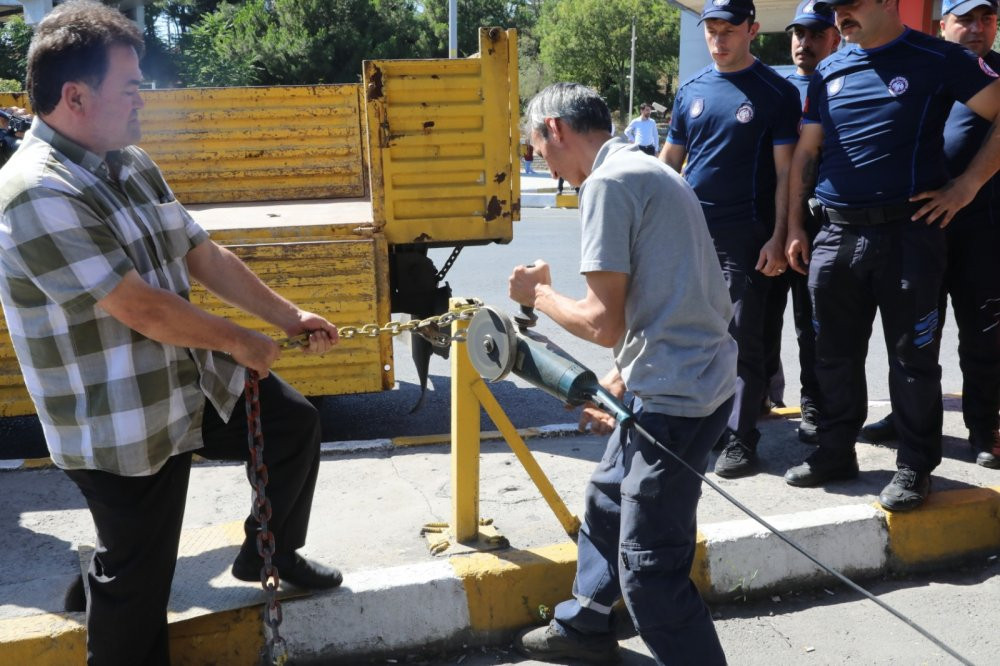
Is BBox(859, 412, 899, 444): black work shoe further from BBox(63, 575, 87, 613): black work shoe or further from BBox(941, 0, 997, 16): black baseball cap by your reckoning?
BBox(63, 575, 87, 613): black work shoe

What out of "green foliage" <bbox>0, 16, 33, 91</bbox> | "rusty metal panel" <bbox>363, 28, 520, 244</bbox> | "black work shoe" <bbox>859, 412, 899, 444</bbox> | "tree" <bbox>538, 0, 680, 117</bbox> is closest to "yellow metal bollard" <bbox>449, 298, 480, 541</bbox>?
"rusty metal panel" <bbox>363, 28, 520, 244</bbox>

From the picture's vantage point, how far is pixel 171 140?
5.74 meters

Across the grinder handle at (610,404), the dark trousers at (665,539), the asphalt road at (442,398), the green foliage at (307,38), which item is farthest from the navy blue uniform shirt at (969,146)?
the green foliage at (307,38)

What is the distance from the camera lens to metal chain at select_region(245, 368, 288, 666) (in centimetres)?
293

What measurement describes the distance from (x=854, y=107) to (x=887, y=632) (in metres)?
2.05

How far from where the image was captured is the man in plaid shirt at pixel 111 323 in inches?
98.0

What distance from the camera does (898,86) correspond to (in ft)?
12.5

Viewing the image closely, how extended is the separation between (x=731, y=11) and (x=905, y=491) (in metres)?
2.22

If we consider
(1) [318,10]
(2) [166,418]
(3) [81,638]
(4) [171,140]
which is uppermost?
(1) [318,10]

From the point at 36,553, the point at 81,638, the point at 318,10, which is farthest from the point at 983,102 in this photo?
the point at 318,10

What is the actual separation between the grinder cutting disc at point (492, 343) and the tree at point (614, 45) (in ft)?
141

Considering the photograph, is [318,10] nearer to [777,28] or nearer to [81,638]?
[777,28]

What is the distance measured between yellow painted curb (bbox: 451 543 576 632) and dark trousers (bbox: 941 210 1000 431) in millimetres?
2293

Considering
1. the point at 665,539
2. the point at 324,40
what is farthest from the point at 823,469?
the point at 324,40
